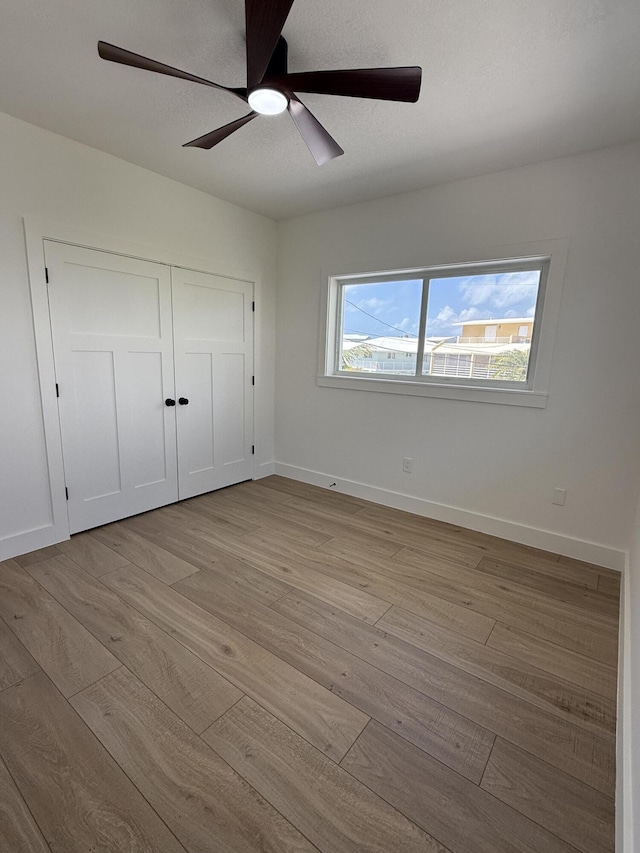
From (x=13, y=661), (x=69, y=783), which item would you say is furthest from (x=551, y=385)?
(x=13, y=661)

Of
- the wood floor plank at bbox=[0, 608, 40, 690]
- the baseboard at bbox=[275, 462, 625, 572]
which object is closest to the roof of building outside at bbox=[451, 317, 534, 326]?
the baseboard at bbox=[275, 462, 625, 572]

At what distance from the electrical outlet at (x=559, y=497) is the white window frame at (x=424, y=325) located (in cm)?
60

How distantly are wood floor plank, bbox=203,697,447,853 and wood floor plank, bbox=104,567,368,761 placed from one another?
0.06 metres

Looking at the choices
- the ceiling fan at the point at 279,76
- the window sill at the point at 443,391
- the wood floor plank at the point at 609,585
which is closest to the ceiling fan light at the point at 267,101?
the ceiling fan at the point at 279,76

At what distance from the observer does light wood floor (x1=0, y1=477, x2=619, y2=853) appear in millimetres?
1118

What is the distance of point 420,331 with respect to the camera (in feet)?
10.3

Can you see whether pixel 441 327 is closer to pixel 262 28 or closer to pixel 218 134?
pixel 218 134

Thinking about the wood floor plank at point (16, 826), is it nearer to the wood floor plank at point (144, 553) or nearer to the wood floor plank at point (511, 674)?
the wood floor plank at point (144, 553)

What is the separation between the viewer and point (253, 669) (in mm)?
1640

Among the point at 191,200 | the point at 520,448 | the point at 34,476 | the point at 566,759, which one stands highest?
the point at 191,200

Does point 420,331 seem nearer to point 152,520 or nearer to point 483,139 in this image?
point 483,139

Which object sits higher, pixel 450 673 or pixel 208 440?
pixel 208 440

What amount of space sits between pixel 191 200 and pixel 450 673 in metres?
3.56

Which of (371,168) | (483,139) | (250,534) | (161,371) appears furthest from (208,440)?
(483,139)
